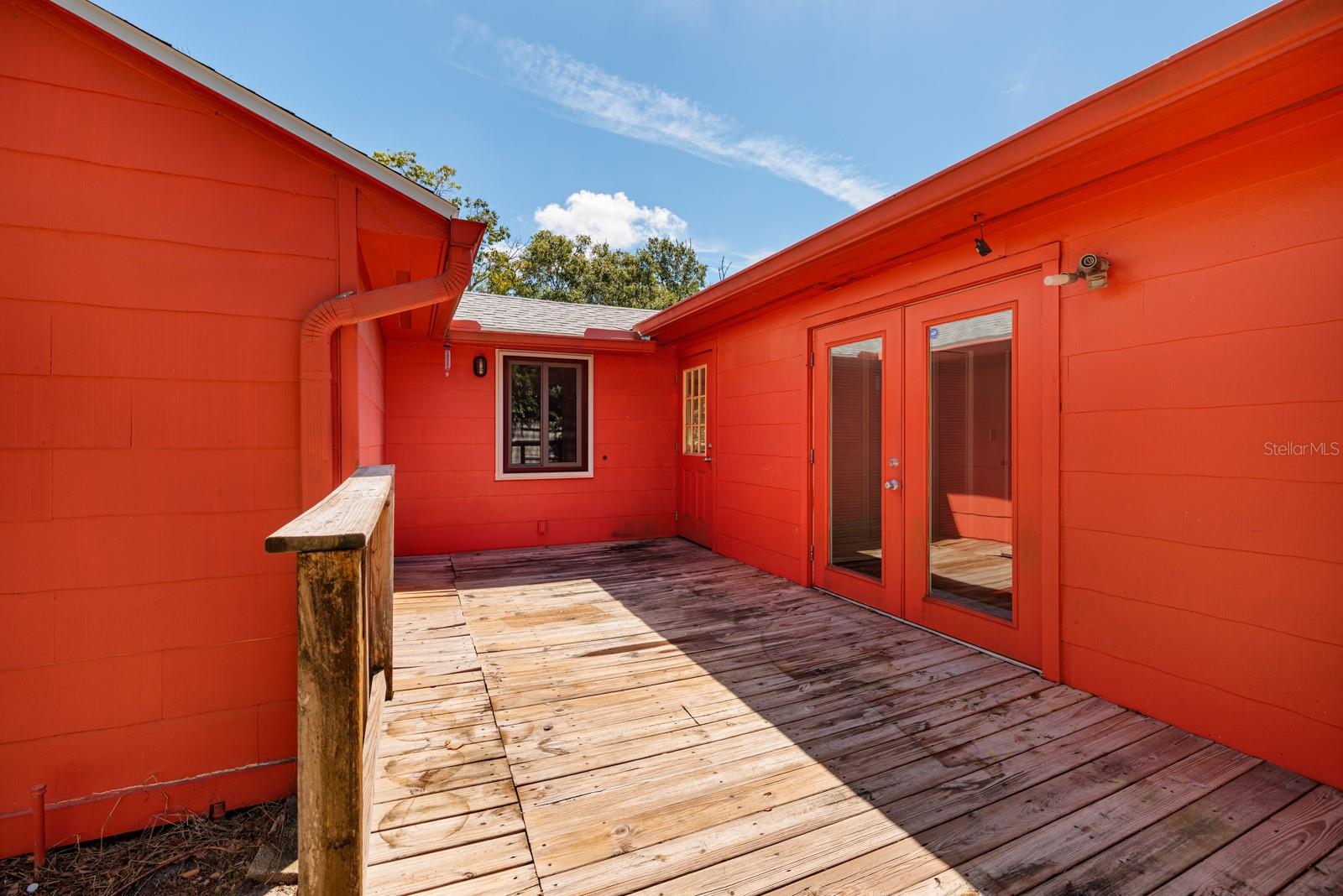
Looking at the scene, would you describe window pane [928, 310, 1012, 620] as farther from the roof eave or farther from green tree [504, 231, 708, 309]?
green tree [504, 231, 708, 309]

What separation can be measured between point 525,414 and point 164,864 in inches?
174

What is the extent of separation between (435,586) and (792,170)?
1386 cm

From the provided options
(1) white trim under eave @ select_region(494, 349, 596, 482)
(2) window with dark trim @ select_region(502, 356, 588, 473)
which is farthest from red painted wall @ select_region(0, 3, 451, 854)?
(2) window with dark trim @ select_region(502, 356, 588, 473)

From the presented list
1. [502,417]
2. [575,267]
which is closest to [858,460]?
[502,417]

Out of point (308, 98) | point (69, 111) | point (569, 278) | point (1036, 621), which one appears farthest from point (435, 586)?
point (569, 278)

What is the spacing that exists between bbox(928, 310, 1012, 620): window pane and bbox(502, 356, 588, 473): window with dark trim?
3769mm

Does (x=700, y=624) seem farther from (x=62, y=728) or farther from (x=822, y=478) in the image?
(x=62, y=728)

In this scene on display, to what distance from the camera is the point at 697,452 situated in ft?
19.8

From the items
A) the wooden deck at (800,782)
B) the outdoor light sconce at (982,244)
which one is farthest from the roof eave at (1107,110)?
the wooden deck at (800,782)

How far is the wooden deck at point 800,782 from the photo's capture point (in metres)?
1.45

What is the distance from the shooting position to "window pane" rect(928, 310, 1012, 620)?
293 centimetres

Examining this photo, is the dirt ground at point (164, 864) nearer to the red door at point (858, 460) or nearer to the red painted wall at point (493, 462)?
the red door at point (858, 460)

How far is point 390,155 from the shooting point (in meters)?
15.5

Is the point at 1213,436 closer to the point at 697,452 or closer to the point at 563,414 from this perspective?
A: the point at 697,452
